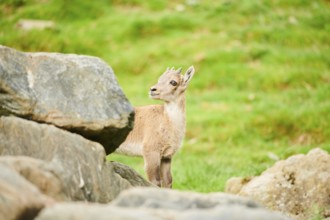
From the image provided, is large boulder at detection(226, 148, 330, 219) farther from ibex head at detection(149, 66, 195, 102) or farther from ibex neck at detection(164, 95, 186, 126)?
ibex head at detection(149, 66, 195, 102)

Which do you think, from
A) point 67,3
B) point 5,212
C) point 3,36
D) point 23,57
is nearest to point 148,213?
point 5,212

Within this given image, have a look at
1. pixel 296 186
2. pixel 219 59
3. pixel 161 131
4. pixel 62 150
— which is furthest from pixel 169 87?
pixel 219 59

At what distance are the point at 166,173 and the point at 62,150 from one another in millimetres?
3578

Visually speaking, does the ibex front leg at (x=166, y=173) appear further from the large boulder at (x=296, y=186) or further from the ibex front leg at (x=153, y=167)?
the large boulder at (x=296, y=186)

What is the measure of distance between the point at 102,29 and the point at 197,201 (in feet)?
63.1

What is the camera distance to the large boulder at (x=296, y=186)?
30.7 ft

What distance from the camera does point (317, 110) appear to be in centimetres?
1691

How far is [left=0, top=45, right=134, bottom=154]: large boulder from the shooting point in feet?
22.8

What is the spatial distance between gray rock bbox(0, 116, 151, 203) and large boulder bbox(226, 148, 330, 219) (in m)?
3.70

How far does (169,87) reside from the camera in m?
10.0

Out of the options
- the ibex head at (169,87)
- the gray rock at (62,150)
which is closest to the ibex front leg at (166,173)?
the ibex head at (169,87)

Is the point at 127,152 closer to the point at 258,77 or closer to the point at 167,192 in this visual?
the point at 167,192

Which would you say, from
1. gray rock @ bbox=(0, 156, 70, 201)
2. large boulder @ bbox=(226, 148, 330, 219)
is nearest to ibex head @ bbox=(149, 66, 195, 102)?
large boulder @ bbox=(226, 148, 330, 219)

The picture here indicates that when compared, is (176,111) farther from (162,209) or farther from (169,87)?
(162,209)
